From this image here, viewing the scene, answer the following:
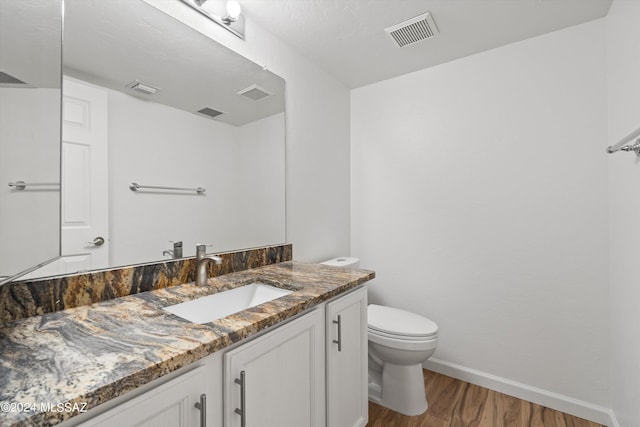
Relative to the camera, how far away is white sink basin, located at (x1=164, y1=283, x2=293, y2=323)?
108 cm

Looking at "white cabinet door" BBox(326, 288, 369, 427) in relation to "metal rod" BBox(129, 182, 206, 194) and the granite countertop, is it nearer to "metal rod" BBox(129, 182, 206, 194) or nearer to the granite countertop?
the granite countertop

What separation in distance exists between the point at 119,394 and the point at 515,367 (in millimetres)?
2233

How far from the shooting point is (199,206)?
4.58 feet

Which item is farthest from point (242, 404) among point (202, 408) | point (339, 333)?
point (339, 333)

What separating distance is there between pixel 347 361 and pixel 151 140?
1.32 meters

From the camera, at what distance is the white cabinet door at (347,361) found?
1.23 metres

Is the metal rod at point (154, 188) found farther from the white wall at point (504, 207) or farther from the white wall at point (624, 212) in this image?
the white wall at point (624, 212)

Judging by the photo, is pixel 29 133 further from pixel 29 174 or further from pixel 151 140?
pixel 151 140

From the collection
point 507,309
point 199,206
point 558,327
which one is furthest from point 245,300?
point 558,327

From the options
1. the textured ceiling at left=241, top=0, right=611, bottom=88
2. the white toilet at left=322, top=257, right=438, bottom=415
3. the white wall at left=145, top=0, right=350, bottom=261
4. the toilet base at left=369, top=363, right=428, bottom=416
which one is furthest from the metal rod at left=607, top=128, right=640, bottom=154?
the white wall at left=145, top=0, right=350, bottom=261

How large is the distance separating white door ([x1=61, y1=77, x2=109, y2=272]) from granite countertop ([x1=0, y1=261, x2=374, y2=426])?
205 millimetres

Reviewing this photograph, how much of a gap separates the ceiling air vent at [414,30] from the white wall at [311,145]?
628mm

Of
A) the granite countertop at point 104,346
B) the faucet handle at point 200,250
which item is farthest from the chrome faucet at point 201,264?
the granite countertop at point 104,346

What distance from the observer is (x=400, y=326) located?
175 cm
